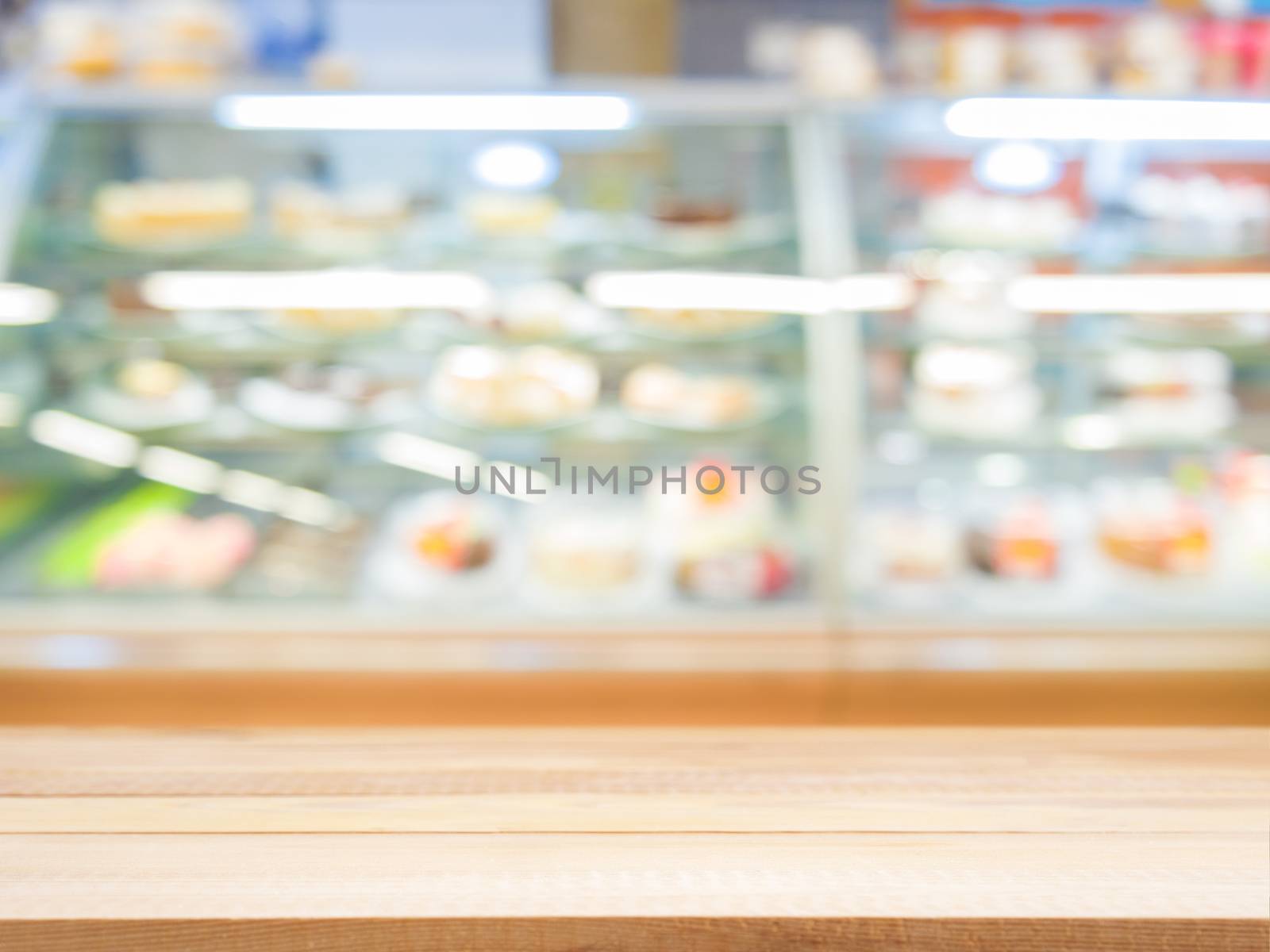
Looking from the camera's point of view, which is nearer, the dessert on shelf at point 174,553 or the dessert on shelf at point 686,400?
the dessert on shelf at point 174,553

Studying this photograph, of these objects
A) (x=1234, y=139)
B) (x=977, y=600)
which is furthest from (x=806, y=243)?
(x=1234, y=139)

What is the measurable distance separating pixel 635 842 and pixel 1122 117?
230cm

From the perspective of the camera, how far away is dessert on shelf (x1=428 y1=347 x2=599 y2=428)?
254cm

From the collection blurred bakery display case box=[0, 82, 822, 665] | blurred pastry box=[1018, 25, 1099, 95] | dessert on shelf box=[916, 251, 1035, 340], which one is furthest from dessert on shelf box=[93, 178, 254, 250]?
blurred pastry box=[1018, 25, 1099, 95]

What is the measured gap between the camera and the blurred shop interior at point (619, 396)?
88.2 inches

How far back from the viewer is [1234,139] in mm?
2467

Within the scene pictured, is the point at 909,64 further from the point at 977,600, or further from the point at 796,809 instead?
the point at 796,809

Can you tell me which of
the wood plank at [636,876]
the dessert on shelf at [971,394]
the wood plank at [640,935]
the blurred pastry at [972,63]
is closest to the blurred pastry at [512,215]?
the dessert on shelf at [971,394]

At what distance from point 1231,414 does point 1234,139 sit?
735 millimetres

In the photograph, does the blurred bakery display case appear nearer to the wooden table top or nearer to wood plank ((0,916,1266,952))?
the wooden table top

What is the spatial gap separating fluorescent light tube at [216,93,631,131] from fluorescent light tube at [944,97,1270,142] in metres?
0.94

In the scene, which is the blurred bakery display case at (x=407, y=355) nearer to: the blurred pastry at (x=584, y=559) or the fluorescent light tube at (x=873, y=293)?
the blurred pastry at (x=584, y=559)

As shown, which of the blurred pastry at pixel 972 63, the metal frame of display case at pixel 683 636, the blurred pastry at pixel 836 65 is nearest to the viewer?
the metal frame of display case at pixel 683 636

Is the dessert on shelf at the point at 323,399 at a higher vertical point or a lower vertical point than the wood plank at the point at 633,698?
higher
